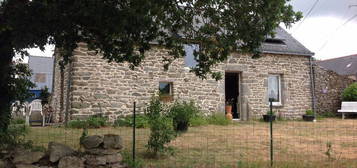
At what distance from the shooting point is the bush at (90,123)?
10848 mm

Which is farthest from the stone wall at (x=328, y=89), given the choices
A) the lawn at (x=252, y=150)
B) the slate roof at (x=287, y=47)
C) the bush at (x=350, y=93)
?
the lawn at (x=252, y=150)

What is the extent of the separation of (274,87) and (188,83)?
494cm

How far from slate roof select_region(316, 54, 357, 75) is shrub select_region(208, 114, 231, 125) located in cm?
2218

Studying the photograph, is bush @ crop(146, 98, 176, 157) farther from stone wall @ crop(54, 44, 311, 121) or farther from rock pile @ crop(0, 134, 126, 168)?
stone wall @ crop(54, 44, 311, 121)

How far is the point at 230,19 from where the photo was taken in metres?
6.11

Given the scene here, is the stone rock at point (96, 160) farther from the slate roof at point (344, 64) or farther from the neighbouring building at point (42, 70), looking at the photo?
the slate roof at point (344, 64)

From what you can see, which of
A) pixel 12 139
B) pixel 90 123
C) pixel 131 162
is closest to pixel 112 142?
pixel 131 162

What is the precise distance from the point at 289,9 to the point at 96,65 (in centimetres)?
818

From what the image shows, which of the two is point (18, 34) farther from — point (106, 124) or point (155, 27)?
point (106, 124)

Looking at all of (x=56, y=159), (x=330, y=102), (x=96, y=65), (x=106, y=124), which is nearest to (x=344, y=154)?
(x=56, y=159)

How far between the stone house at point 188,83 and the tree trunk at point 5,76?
5086 millimetres

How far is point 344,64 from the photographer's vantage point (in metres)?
32.5

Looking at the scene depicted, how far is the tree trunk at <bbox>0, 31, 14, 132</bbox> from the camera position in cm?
597

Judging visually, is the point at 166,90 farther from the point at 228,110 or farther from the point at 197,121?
the point at 228,110
